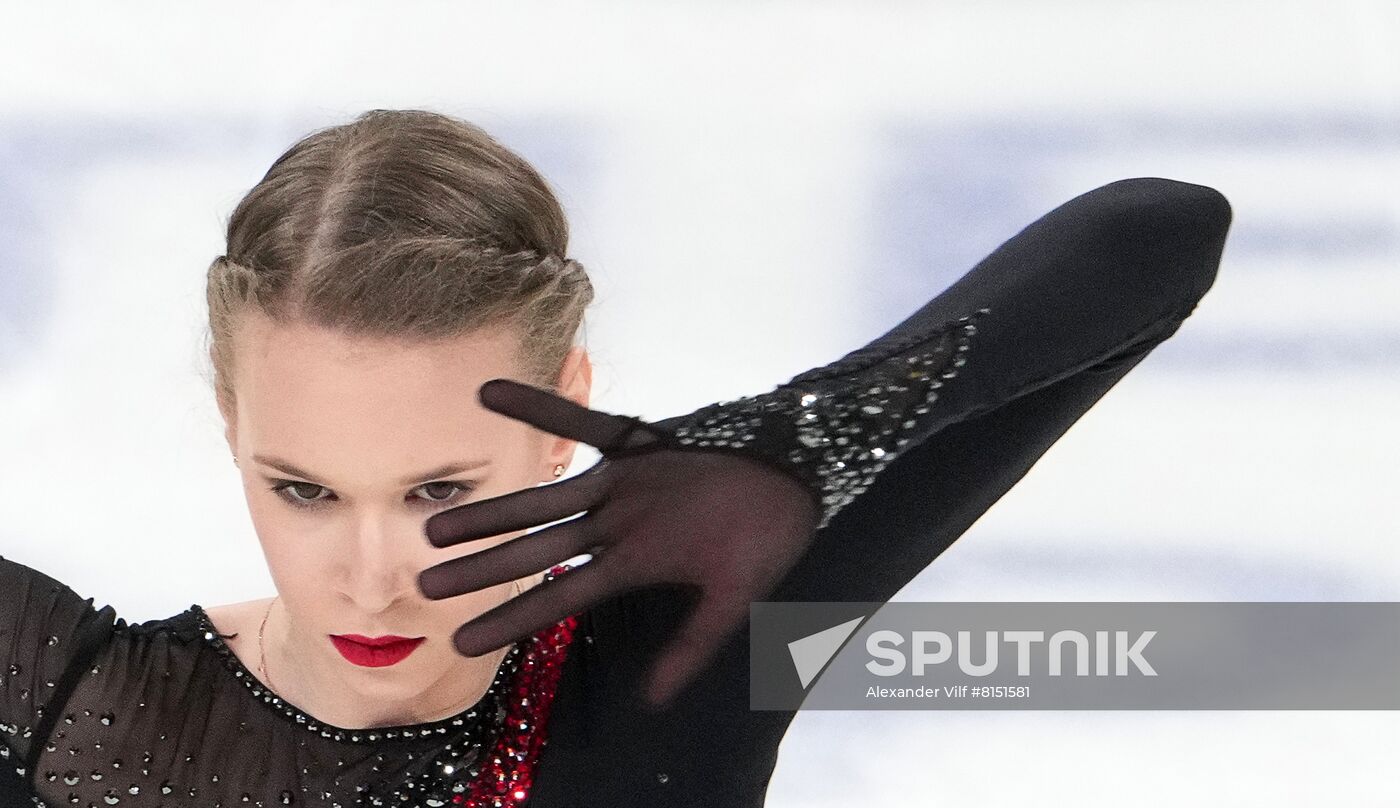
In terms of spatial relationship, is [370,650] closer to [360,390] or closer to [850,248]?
[360,390]

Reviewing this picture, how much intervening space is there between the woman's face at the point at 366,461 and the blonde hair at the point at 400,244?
0.9 inches

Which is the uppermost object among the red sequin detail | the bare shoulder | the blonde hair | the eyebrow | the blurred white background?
the blurred white background

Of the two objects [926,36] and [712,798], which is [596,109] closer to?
[926,36]

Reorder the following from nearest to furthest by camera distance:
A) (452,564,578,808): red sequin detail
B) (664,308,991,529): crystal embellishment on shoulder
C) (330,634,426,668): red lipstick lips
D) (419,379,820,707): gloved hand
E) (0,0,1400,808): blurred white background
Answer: (419,379,820,707): gloved hand, (664,308,991,529): crystal embellishment on shoulder, (330,634,426,668): red lipstick lips, (452,564,578,808): red sequin detail, (0,0,1400,808): blurred white background

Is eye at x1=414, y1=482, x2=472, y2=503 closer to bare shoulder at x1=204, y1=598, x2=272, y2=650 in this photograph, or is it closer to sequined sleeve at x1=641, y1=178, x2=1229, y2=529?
sequined sleeve at x1=641, y1=178, x2=1229, y2=529

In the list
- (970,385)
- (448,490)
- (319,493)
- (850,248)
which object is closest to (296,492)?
(319,493)

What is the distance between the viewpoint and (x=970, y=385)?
1351mm

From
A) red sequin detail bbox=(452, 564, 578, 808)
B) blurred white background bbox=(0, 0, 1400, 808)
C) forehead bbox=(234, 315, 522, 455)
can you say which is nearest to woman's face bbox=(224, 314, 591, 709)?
forehead bbox=(234, 315, 522, 455)

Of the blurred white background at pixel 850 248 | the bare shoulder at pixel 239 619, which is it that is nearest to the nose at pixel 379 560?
the bare shoulder at pixel 239 619

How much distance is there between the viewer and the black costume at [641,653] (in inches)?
56.1

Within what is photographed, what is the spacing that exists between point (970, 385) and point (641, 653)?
0.40 meters

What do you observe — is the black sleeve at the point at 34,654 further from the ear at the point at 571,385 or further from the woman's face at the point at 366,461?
the ear at the point at 571,385

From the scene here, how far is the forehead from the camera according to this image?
1270 mm

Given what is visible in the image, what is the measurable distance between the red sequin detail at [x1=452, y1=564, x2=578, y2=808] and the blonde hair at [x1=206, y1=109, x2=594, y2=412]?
0.90 ft
